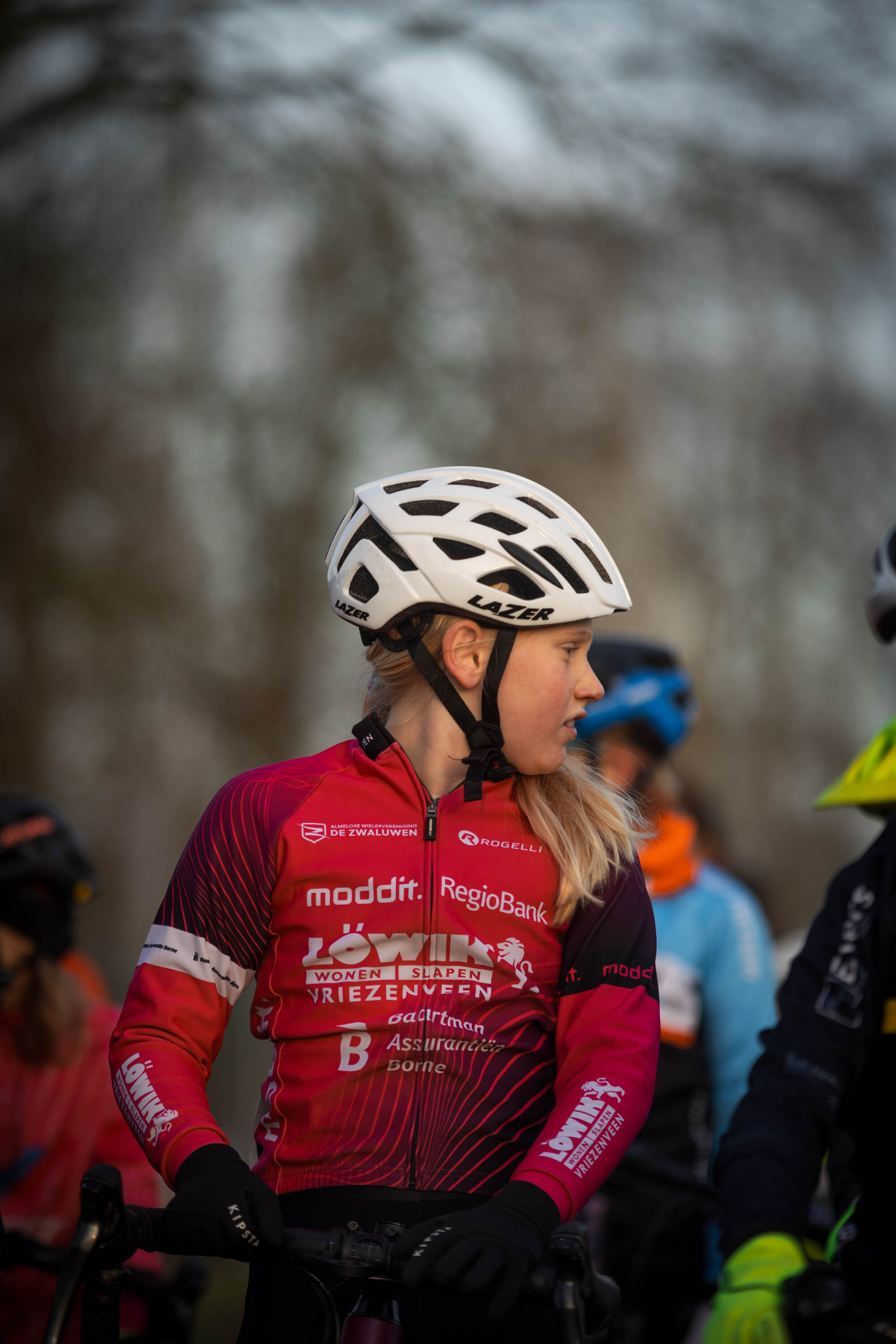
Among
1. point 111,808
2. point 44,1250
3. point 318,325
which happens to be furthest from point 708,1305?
point 318,325

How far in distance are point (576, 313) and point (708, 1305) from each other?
32.1ft

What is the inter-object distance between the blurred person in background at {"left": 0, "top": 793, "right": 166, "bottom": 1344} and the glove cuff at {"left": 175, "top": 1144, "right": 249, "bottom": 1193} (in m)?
1.89

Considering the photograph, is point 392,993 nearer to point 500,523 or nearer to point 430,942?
point 430,942

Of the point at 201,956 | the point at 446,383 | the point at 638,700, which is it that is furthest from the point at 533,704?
the point at 446,383

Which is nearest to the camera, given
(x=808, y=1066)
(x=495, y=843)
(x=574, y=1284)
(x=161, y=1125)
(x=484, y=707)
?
(x=574, y=1284)

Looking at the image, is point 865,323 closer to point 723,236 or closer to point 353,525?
point 723,236

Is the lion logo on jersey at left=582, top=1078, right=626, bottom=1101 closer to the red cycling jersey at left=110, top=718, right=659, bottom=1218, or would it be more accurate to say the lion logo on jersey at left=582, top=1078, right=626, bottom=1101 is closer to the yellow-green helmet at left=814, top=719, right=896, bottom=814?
the red cycling jersey at left=110, top=718, right=659, bottom=1218

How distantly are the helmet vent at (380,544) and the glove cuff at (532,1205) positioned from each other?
1210mm

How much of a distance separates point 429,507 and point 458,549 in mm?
133

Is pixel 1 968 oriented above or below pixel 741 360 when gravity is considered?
below

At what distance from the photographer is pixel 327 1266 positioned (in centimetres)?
210

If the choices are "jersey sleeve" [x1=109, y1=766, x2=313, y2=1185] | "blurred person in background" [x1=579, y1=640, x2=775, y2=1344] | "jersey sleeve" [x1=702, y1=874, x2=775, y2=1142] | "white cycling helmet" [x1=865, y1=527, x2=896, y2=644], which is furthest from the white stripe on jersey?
"jersey sleeve" [x1=702, y1=874, x2=775, y2=1142]

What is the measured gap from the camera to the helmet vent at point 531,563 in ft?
8.46

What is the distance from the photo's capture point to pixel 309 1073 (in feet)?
7.68
